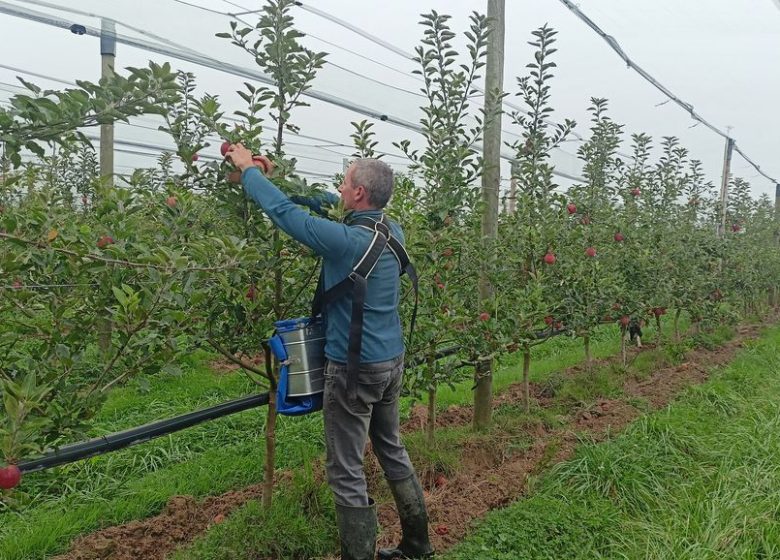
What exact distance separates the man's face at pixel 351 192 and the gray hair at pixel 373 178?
0.01 meters

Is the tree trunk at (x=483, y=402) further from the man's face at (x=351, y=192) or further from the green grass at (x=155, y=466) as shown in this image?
the man's face at (x=351, y=192)

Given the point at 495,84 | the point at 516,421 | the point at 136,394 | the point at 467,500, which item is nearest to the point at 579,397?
the point at 516,421

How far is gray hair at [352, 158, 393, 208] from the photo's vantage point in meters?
2.79

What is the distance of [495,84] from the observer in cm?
466

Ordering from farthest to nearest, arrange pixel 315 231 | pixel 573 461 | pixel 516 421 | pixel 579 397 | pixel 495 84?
pixel 579 397, pixel 516 421, pixel 495 84, pixel 573 461, pixel 315 231

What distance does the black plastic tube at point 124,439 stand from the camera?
8.61 feet

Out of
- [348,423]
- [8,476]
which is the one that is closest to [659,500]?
[348,423]

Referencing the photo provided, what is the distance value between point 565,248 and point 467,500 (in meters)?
2.62

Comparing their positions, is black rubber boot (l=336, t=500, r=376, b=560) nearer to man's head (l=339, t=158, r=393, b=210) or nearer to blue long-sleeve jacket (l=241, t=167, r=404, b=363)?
blue long-sleeve jacket (l=241, t=167, r=404, b=363)

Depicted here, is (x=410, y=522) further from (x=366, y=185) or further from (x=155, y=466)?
(x=155, y=466)

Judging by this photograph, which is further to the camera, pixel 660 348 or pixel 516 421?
pixel 660 348

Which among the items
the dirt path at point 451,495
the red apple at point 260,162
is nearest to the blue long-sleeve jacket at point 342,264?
the red apple at point 260,162

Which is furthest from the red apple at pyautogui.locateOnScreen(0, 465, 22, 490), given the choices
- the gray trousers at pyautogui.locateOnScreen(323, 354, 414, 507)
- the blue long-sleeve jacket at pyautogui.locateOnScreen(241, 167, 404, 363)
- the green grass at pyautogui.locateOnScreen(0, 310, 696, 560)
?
the gray trousers at pyautogui.locateOnScreen(323, 354, 414, 507)

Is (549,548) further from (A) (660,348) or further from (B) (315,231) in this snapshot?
(A) (660,348)
